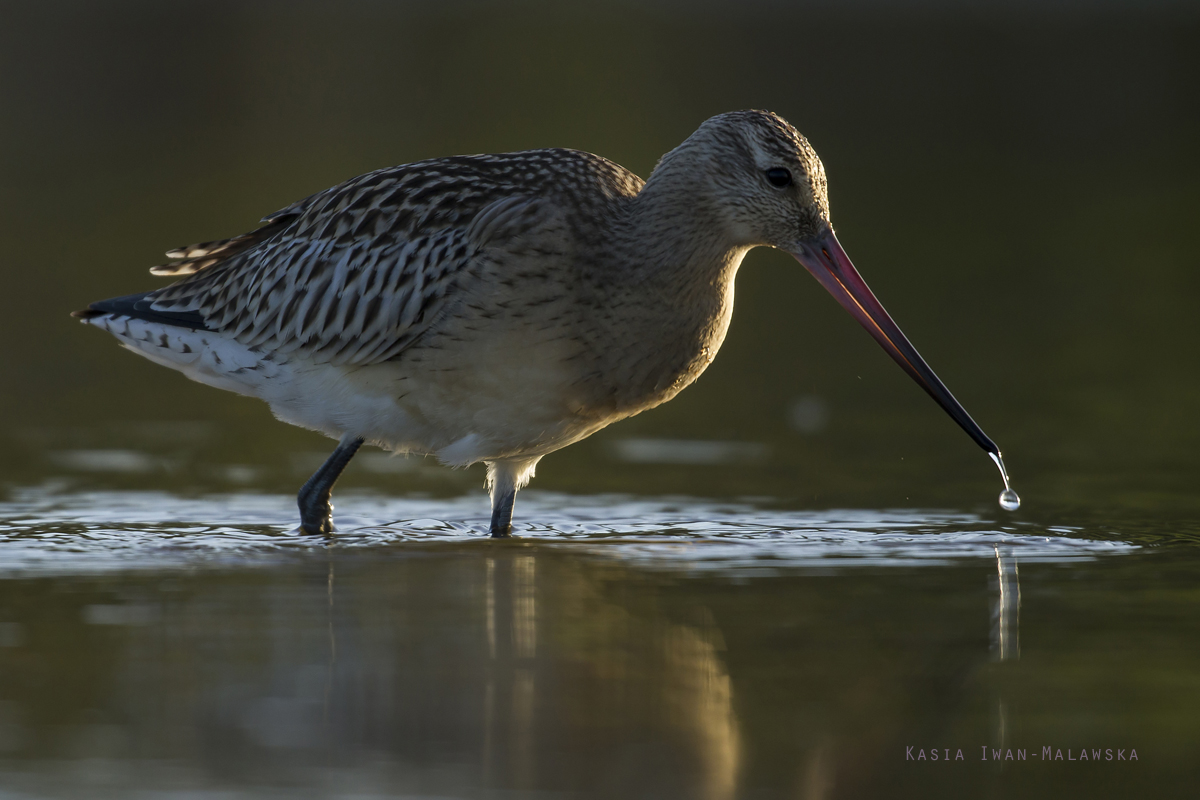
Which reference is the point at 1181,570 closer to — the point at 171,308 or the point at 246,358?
the point at 246,358

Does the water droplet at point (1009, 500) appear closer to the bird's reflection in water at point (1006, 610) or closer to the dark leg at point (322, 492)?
the bird's reflection in water at point (1006, 610)

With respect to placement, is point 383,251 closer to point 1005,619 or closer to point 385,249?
point 385,249

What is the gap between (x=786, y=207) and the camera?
21.4 ft

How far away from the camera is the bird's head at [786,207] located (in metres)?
6.53

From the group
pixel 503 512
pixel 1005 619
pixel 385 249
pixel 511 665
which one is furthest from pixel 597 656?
pixel 385 249

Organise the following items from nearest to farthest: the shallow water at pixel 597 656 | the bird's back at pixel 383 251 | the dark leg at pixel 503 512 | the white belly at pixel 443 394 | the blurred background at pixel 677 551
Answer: the shallow water at pixel 597 656, the blurred background at pixel 677 551, the white belly at pixel 443 394, the bird's back at pixel 383 251, the dark leg at pixel 503 512

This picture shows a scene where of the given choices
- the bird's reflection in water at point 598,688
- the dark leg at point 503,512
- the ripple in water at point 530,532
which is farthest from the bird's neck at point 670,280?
the bird's reflection in water at point 598,688

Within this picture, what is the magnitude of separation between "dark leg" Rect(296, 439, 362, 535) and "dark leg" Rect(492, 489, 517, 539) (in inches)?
25.5

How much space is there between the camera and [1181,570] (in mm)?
6004

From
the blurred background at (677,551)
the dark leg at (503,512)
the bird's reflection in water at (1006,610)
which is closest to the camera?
the blurred background at (677,551)

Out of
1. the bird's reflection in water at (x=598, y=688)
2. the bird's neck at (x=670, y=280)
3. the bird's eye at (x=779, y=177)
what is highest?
the bird's eye at (x=779, y=177)

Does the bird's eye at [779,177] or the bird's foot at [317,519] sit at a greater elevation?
the bird's eye at [779,177]

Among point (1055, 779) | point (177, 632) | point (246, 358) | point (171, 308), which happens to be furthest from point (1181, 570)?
point (171, 308)

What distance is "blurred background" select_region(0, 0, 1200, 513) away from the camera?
8414 millimetres
